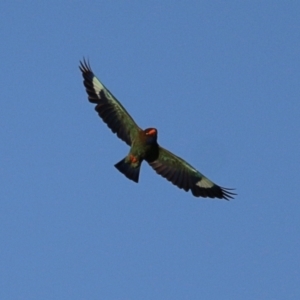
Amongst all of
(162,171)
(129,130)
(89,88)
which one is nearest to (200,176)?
(162,171)

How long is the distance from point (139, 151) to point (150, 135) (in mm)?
458

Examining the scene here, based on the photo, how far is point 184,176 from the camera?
17531mm

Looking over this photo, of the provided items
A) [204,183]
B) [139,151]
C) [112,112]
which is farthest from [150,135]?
[204,183]

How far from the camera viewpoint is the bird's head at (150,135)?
1574 cm

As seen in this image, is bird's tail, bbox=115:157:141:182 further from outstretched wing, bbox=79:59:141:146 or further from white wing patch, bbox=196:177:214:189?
white wing patch, bbox=196:177:214:189

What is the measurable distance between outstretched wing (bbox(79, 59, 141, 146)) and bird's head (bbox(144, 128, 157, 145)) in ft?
2.09

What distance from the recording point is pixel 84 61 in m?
17.7

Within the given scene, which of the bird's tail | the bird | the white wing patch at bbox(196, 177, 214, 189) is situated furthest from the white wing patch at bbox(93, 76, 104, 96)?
the white wing patch at bbox(196, 177, 214, 189)

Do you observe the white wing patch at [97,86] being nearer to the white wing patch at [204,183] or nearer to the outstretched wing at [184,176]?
the outstretched wing at [184,176]

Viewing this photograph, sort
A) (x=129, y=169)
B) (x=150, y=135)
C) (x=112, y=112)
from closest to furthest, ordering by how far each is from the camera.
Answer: (x=150, y=135) < (x=129, y=169) < (x=112, y=112)

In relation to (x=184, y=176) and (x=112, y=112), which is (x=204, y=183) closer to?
(x=184, y=176)

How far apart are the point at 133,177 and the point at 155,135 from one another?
100cm

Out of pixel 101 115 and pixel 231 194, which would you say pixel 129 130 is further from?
pixel 231 194

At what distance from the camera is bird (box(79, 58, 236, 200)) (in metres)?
15.9
